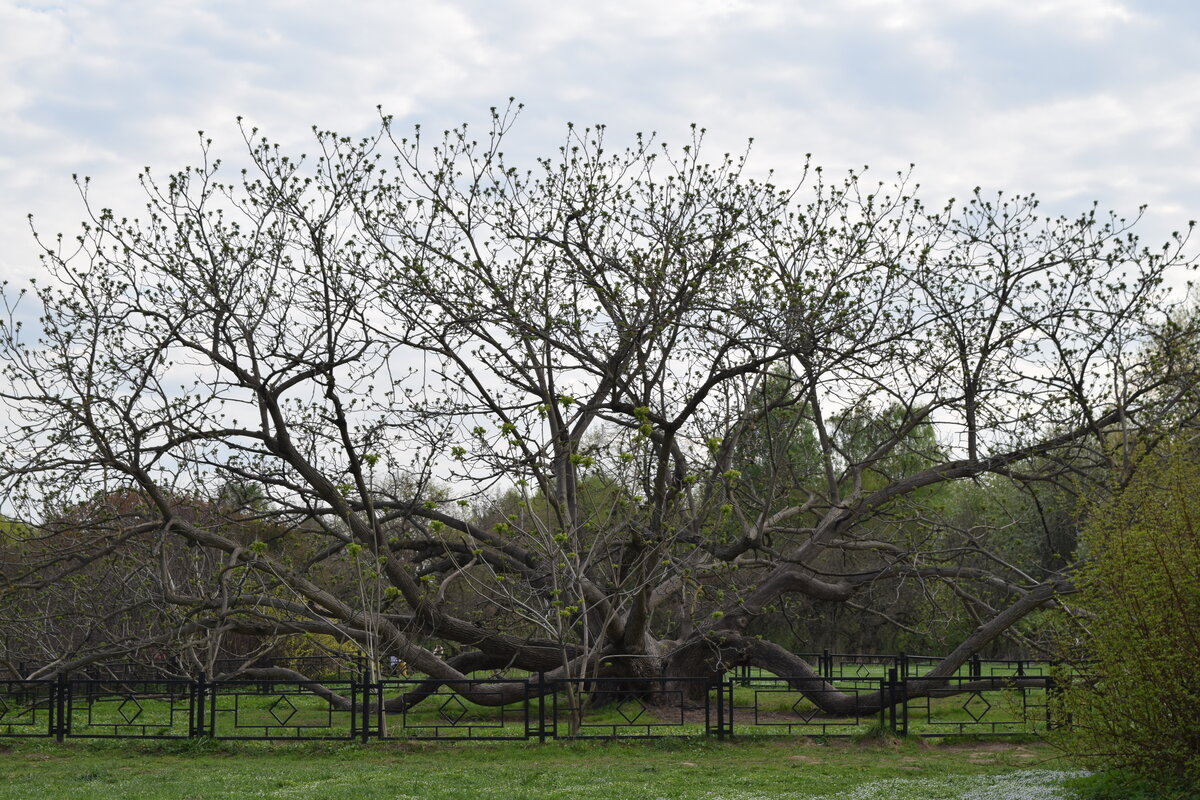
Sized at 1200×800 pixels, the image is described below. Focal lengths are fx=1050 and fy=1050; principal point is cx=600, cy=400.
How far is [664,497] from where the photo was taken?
1338 cm

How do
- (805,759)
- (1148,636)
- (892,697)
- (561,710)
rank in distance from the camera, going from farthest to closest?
1. (561,710)
2. (892,697)
3. (805,759)
4. (1148,636)

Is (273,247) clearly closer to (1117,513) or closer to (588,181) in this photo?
(588,181)

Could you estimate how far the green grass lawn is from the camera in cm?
926

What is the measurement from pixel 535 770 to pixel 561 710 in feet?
16.1

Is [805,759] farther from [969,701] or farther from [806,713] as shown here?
[806,713]

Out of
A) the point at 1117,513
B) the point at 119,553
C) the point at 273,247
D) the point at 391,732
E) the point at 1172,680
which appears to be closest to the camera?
the point at 1172,680

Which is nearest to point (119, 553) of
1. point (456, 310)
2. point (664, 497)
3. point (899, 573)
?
point (456, 310)

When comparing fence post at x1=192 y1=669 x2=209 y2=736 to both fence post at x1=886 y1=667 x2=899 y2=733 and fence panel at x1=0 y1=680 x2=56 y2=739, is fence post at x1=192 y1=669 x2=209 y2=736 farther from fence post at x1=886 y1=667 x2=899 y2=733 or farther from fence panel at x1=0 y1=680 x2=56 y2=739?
fence post at x1=886 y1=667 x2=899 y2=733

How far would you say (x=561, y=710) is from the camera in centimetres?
1565

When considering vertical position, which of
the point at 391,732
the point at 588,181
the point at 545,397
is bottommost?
the point at 391,732

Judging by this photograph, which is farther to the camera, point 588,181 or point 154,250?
point 588,181

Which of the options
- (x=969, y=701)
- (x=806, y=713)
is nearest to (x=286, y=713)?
(x=806, y=713)

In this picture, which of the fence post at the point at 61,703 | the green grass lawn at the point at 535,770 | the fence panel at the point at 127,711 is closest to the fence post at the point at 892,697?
the green grass lawn at the point at 535,770

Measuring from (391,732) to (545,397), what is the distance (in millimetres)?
4807
